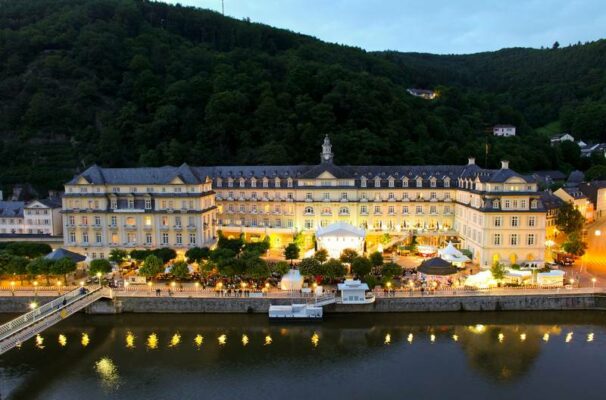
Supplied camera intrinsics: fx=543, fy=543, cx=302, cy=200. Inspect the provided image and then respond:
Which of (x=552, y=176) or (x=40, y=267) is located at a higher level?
(x=552, y=176)

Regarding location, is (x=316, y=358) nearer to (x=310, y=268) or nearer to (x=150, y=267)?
(x=310, y=268)

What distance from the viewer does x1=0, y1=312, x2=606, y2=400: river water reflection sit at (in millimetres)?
A: 30062

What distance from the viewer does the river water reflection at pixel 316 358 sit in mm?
30062

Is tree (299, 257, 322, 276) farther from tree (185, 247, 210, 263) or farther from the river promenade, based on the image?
tree (185, 247, 210, 263)

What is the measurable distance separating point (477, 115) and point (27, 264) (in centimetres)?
8660

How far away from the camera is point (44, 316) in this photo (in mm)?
35000

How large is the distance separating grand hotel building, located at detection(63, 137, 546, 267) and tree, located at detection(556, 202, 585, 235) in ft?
36.0

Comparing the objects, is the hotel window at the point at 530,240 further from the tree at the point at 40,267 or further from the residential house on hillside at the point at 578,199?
the tree at the point at 40,267

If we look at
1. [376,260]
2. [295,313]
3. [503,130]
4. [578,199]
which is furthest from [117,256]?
[503,130]

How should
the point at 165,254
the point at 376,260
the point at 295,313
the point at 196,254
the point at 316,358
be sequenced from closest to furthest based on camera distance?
the point at 316,358 < the point at 295,313 < the point at 376,260 < the point at 196,254 < the point at 165,254

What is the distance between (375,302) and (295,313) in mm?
6331

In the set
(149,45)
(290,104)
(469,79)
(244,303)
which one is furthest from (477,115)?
(244,303)

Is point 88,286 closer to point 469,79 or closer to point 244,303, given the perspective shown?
point 244,303

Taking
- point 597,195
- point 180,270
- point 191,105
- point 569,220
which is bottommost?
point 180,270
